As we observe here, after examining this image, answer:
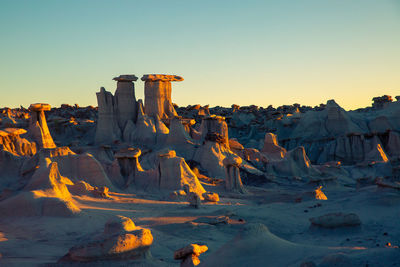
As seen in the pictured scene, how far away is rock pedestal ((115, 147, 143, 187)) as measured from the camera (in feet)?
71.4

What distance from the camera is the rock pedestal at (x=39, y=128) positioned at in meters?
27.3

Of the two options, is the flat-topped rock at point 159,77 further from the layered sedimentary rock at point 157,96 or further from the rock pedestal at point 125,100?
the rock pedestal at point 125,100

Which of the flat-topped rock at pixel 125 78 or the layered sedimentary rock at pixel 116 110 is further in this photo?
the flat-topped rock at pixel 125 78

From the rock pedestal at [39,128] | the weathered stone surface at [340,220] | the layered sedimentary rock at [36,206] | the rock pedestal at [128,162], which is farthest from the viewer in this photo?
the rock pedestal at [39,128]

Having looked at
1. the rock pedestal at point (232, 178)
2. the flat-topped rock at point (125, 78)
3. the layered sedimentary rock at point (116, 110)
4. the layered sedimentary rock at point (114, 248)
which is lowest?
the rock pedestal at point (232, 178)

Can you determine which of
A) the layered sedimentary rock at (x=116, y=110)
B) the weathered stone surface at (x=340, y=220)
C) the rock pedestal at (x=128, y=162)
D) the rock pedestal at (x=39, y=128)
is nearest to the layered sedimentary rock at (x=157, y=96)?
the layered sedimentary rock at (x=116, y=110)

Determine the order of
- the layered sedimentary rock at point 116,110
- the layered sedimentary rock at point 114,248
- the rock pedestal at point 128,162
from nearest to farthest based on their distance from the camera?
the layered sedimentary rock at point 114,248
the rock pedestal at point 128,162
the layered sedimentary rock at point 116,110

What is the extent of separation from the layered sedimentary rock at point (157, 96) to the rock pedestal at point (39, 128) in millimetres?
10738

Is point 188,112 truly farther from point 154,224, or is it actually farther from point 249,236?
point 249,236

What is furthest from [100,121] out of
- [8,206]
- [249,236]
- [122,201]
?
[249,236]

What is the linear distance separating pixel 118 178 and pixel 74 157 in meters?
2.53

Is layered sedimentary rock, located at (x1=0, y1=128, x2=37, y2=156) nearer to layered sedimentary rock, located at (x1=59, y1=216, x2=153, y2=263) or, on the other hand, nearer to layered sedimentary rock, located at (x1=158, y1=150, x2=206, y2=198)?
layered sedimentary rock, located at (x1=158, y1=150, x2=206, y2=198)

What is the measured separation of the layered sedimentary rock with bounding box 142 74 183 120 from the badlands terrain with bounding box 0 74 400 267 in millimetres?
96

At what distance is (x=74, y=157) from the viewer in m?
20.3
